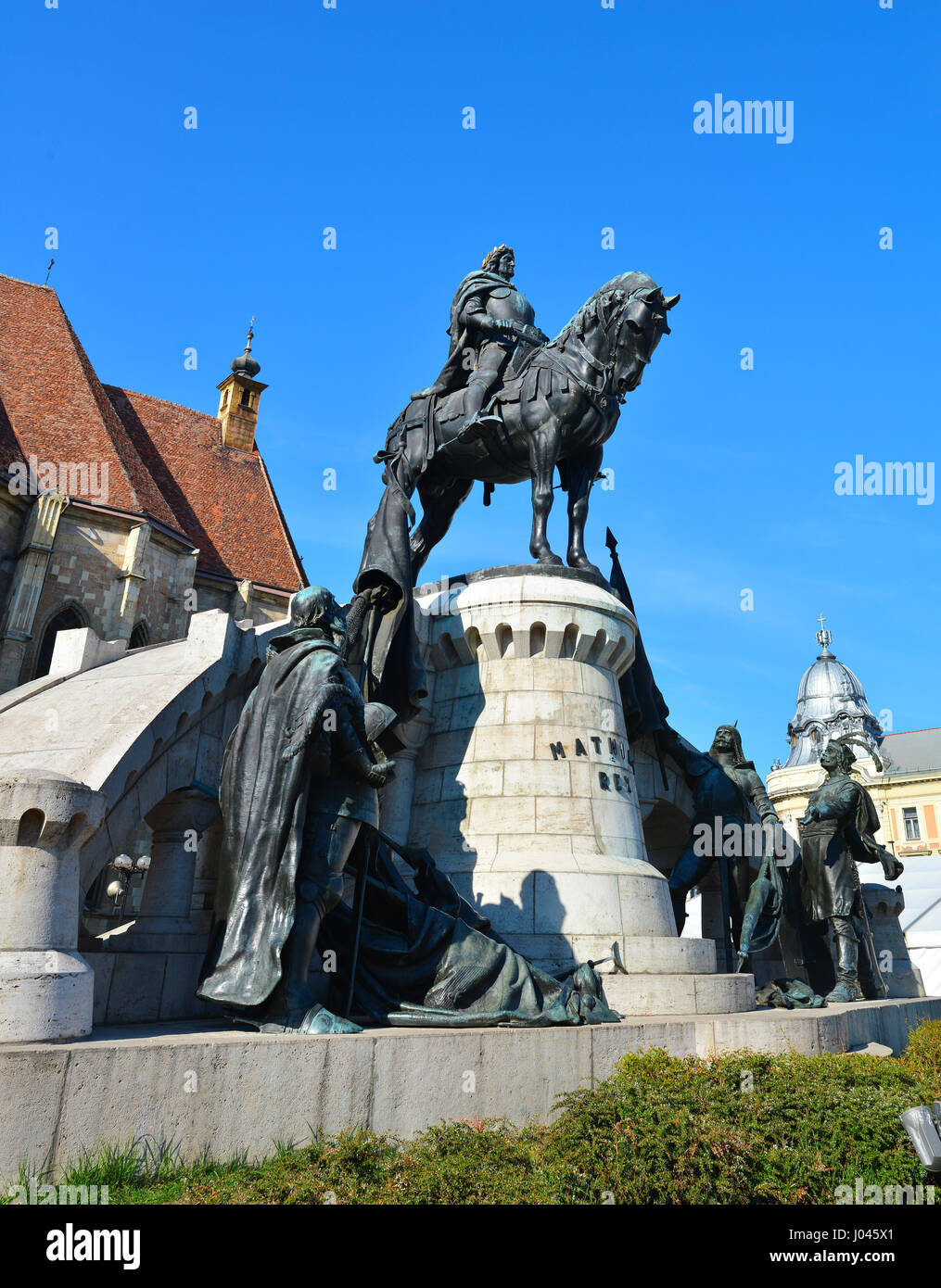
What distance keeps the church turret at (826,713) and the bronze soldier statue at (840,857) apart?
210 feet

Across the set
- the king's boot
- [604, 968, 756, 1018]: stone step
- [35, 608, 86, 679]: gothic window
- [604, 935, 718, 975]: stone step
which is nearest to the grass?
[604, 968, 756, 1018]: stone step

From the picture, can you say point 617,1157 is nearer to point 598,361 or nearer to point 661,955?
point 661,955

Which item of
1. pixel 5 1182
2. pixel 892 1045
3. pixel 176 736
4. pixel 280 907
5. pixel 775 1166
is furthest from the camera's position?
pixel 892 1045

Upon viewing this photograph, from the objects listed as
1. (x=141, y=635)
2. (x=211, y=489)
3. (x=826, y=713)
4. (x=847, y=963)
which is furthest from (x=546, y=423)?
(x=826, y=713)

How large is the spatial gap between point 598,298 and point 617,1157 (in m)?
9.93

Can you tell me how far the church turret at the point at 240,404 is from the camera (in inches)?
1852

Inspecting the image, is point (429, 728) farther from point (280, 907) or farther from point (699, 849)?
point (280, 907)

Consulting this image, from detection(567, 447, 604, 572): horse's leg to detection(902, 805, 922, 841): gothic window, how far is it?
62.2m

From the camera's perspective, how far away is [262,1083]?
4.48 m

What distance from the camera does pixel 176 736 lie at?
7.31 metres

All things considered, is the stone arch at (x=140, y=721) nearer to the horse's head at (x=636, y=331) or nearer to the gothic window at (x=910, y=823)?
the horse's head at (x=636, y=331)

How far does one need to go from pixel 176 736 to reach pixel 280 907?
2.47 m

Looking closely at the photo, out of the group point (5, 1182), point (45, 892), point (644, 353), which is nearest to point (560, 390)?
point (644, 353)

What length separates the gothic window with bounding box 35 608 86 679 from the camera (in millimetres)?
28094
